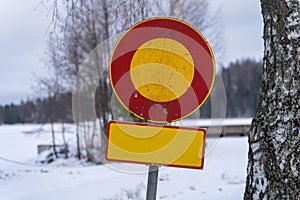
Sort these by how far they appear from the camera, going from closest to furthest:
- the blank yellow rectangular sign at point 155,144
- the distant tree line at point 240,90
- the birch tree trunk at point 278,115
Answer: the blank yellow rectangular sign at point 155,144
the birch tree trunk at point 278,115
the distant tree line at point 240,90

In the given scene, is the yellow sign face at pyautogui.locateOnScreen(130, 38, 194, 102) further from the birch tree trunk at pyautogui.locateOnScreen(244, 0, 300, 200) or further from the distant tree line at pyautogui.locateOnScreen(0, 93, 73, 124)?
the distant tree line at pyautogui.locateOnScreen(0, 93, 73, 124)

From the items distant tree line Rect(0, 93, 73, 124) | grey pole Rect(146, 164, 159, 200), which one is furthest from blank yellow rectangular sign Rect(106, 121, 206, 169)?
distant tree line Rect(0, 93, 73, 124)

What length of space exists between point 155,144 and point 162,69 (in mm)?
410

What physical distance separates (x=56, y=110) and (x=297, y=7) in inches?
632

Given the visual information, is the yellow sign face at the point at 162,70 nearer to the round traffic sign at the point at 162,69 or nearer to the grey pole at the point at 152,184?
the round traffic sign at the point at 162,69

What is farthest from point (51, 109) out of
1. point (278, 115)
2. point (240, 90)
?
point (240, 90)

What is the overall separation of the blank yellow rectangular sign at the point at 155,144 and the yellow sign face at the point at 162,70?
0.18 m

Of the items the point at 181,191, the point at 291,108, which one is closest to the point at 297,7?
the point at 291,108

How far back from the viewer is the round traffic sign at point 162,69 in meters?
1.95

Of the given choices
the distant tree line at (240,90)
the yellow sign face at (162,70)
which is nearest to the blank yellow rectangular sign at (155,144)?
the yellow sign face at (162,70)

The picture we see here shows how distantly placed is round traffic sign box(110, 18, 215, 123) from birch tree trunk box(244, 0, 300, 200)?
1.99ft

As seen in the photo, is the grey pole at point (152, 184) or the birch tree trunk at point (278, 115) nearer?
the grey pole at point (152, 184)

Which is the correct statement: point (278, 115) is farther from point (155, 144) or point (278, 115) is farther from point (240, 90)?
point (240, 90)

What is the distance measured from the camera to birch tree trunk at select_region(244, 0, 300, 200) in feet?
7.37
